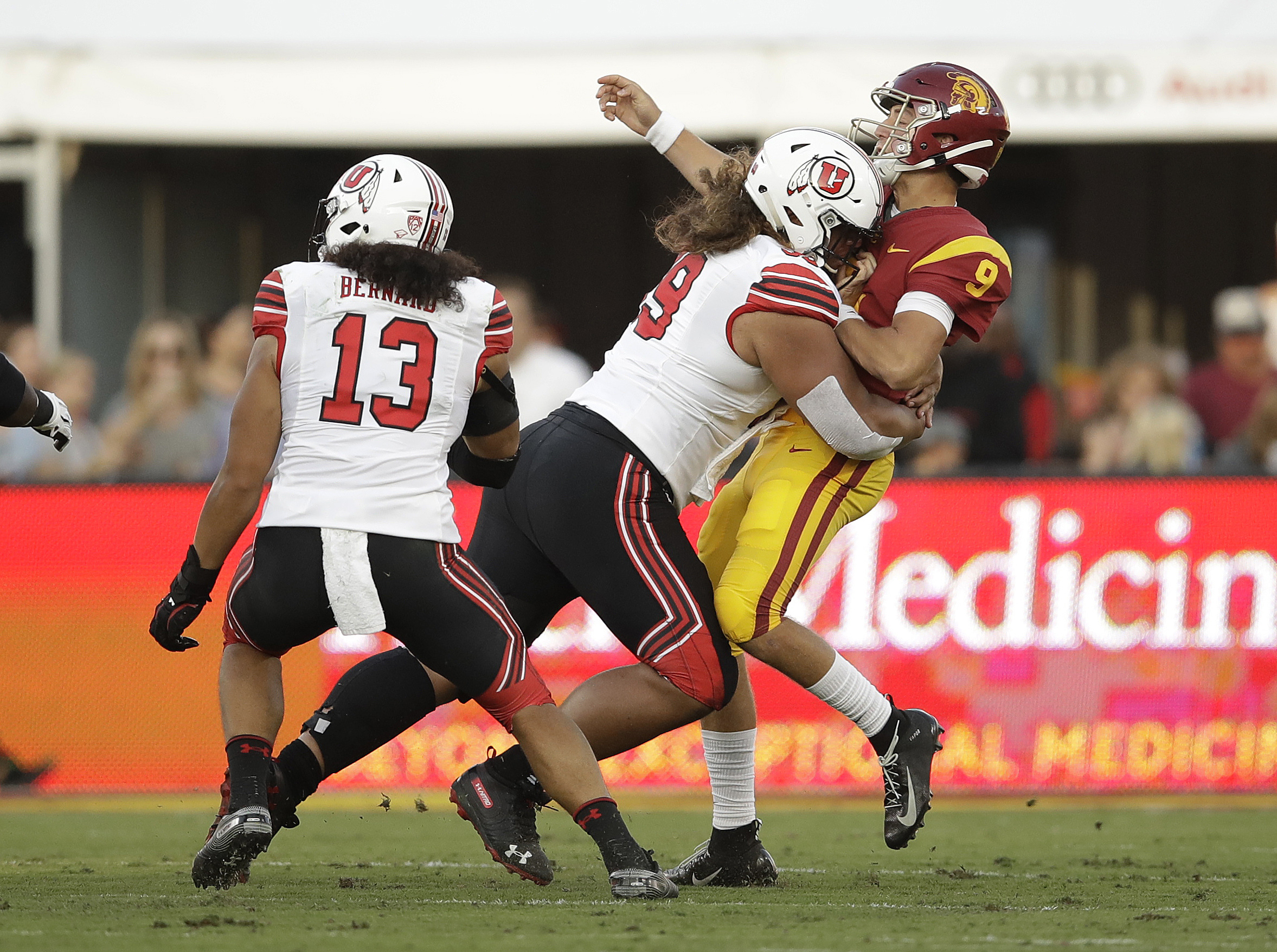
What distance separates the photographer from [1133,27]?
11.5 metres

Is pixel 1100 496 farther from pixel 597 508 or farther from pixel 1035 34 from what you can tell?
pixel 1035 34

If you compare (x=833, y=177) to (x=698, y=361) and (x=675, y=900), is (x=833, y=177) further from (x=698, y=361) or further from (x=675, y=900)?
(x=675, y=900)

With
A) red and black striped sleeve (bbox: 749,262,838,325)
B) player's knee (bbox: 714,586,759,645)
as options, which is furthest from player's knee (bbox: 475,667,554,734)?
red and black striped sleeve (bbox: 749,262,838,325)

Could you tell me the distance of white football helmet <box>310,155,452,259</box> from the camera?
449 cm

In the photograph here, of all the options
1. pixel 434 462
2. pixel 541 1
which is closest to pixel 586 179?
pixel 541 1

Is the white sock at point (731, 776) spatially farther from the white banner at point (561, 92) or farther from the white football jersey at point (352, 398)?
the white banner at point (561, 92)

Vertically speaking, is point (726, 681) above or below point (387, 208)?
below

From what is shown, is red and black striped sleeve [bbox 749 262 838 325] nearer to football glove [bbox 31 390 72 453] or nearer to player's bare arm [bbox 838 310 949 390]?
player's bare arm [bbox 838 310 949 390]

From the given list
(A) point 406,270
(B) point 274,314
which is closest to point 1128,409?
(A) point 406,270

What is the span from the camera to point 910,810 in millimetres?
4812

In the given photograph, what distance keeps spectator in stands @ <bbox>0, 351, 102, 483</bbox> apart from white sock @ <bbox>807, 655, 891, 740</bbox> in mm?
4927

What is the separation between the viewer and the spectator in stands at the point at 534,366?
29.1 feet

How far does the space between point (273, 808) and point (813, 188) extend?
2144mm

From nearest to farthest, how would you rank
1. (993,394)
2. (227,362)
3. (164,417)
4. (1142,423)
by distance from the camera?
(164,417)
(1142,423)
(227,362)
(993,394)
